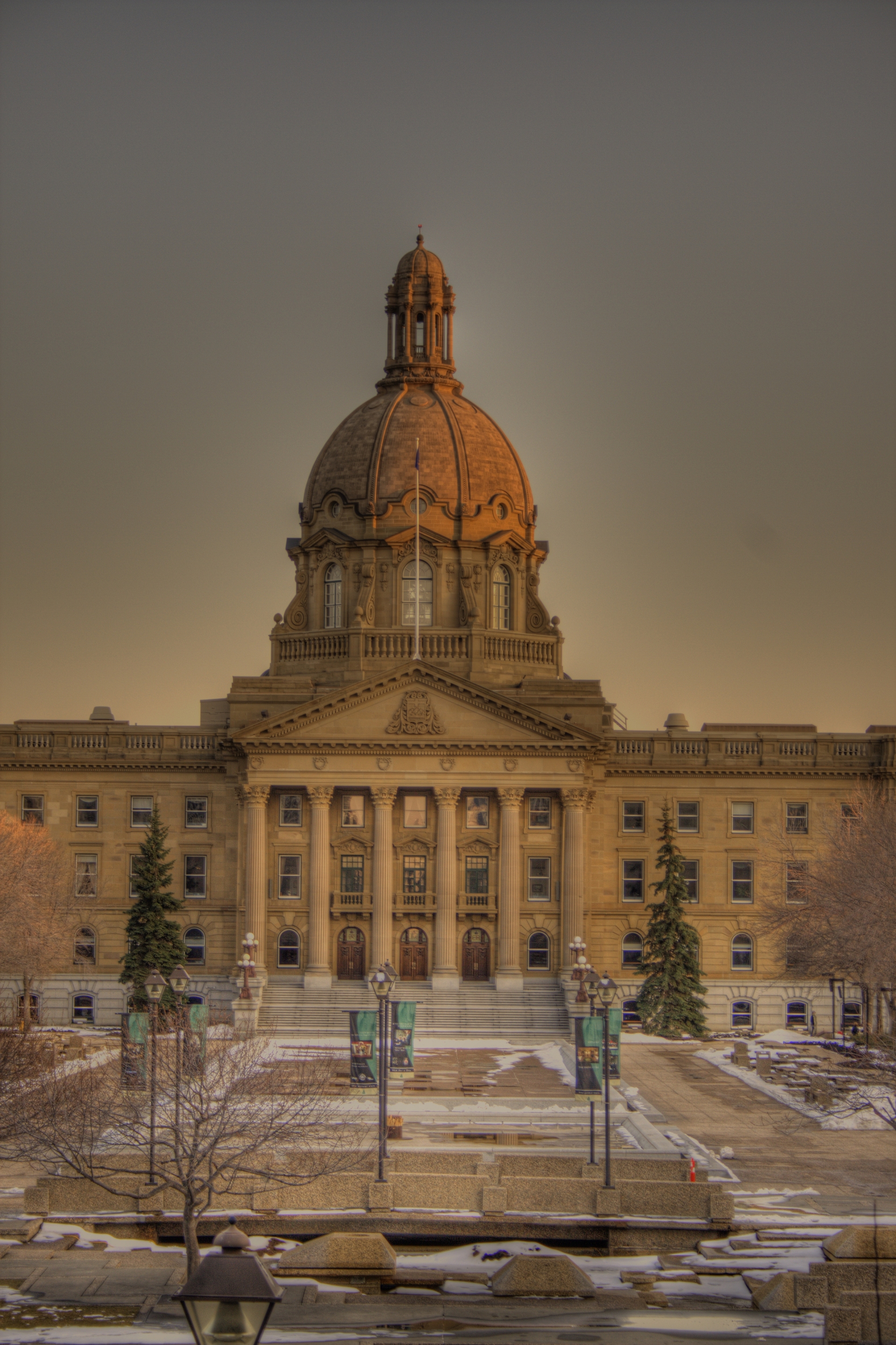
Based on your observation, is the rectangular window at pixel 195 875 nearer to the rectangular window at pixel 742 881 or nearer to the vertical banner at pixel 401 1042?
the rectangular window at pixel 742 881

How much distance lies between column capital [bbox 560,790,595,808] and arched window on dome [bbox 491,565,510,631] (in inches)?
470

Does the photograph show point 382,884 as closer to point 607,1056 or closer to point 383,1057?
point 607,1056

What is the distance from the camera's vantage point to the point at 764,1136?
48219 millimetres

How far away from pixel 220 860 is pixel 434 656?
1348 centimetres

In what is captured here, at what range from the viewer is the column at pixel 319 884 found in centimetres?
7569

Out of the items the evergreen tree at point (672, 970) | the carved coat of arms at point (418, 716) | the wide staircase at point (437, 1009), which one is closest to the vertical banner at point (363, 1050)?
the wide staircase at point (437, 1009)

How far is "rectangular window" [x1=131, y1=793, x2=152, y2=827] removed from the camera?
263 ft

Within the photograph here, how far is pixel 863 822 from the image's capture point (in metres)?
75.1

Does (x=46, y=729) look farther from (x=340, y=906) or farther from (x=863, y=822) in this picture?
(x=863, y=822)

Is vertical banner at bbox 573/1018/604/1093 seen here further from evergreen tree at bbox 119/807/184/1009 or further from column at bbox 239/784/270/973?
Result: column at bbox 239/784/270/973

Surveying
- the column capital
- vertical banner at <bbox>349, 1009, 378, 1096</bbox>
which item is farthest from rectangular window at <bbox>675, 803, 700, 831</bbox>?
vertical banner at <bbox>349, 1009, 378, 1096</bbox>

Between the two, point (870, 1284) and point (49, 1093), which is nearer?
point (870, 1284)

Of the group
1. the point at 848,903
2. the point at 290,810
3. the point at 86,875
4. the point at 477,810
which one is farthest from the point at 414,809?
the point at 848,903

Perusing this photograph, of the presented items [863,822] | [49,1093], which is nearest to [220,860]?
[863,822]
